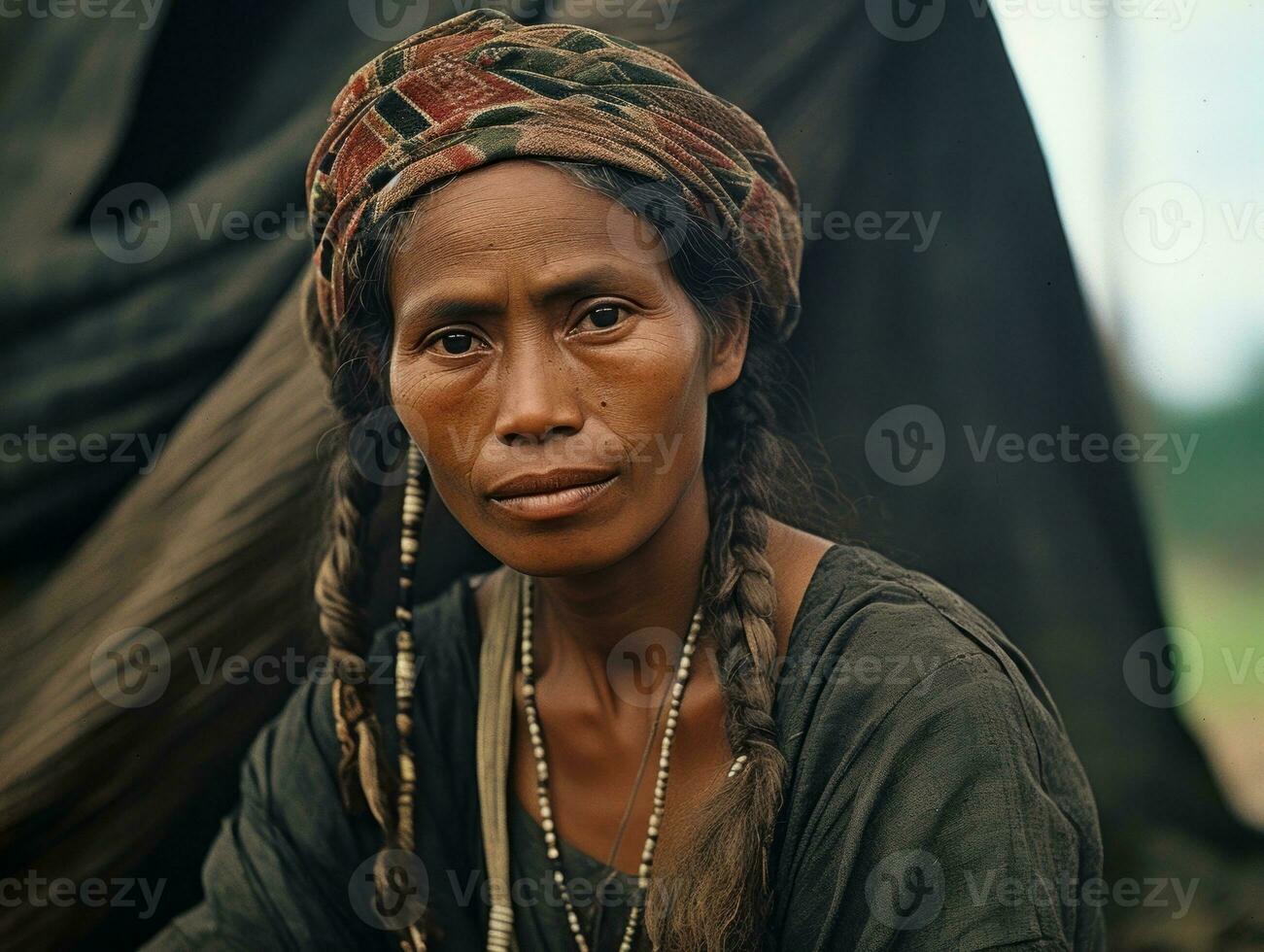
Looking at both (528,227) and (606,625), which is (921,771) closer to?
(606,625)

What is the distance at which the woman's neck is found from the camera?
1937 millimetres

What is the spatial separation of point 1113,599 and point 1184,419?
0.34 meters

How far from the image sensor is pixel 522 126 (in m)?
1.69

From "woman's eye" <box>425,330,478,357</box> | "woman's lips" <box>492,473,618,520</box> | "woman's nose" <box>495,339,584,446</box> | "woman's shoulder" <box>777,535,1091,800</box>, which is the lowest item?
"woman's shoulder" <box>777,535,1091,800</box>

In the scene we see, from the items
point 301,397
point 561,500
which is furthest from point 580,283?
point 301,397

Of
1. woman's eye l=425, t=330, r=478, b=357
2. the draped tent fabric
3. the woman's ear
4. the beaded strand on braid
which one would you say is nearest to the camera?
woman's eye l=425, t=330, r=478, b=357

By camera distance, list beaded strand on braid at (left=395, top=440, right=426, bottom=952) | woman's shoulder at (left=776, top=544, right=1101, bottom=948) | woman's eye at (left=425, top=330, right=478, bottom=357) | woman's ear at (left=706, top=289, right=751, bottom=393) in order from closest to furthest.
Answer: woman's shoulder at (left=776, top=544, right=1101, bottom=948) → woman's eye at (left=425, top=330, right=478, bottom=357) → woman's ear at (left=706, top=289, right=751, bottom=393) → beaded strand on braid at (left=395, top=440, right=426, bottom=952)

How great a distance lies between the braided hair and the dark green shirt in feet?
0.19

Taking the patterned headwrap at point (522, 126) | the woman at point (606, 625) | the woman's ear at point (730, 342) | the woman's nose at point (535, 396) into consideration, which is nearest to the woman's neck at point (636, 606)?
the woman at point (606, 625)

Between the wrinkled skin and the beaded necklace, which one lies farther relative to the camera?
the beaded necklace

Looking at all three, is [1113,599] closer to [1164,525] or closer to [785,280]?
[1164,525]

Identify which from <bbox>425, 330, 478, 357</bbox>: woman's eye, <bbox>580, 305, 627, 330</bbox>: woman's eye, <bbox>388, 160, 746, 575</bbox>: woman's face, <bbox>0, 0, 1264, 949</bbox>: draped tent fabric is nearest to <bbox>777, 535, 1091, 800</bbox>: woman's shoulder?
<bbox>388, 160, 746, 575</bbox>: woman's face

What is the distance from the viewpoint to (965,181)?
223cm

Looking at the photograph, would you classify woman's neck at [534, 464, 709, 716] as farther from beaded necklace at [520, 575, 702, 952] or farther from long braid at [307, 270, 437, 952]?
long braid at [307, 270, 437, 952]
